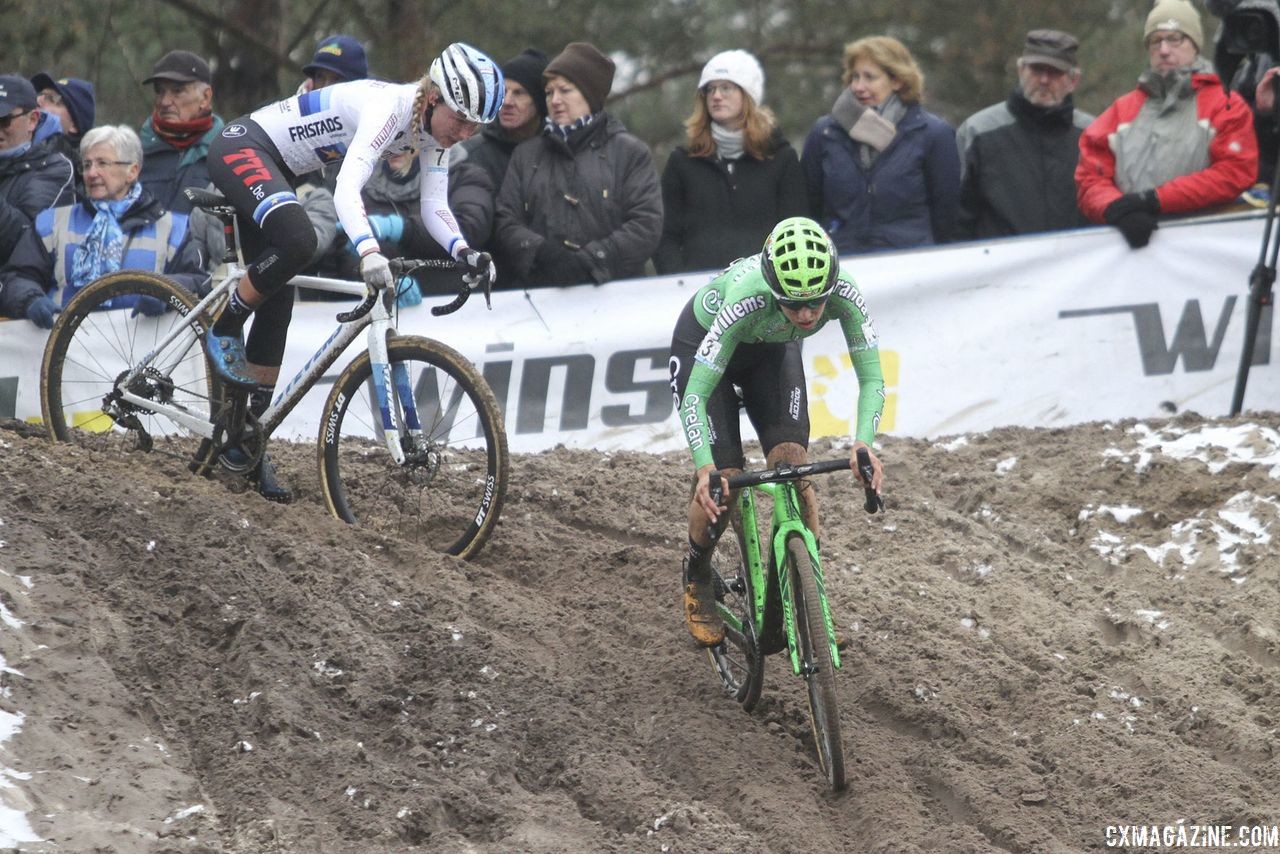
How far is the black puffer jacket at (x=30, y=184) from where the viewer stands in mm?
9609

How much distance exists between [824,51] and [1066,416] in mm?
7128

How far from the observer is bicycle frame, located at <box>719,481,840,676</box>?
6098 mm

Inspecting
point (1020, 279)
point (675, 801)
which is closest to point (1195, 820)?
point (675, 801)

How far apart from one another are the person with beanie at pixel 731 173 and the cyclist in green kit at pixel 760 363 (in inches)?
118

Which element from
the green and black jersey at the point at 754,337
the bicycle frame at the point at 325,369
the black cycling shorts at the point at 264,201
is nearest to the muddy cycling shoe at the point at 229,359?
the bicycle frame at the point at 325,369

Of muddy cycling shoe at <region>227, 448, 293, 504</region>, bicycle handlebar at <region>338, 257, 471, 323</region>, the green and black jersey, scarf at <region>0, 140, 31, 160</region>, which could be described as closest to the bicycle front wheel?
bicycle handlebar at <region>338, 257, 471, 323</region>

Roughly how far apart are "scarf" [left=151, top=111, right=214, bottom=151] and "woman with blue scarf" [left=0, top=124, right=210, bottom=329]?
0.25 m

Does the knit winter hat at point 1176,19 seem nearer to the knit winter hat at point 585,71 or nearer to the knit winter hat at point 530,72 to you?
the knit winter hat at point 585,71

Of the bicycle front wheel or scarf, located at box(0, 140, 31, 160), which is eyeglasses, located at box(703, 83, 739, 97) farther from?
scarf, located at box(0, 140, 31, 160)

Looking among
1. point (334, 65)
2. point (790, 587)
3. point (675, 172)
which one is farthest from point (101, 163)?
point (790, 587)

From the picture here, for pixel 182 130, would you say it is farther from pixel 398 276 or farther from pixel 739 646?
pixel 739 646

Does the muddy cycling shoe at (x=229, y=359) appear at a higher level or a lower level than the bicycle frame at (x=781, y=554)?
higher

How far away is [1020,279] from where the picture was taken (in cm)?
1013

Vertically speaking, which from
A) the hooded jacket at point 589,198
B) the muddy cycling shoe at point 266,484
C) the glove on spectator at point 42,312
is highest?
the hooded jacket at point 589,198
